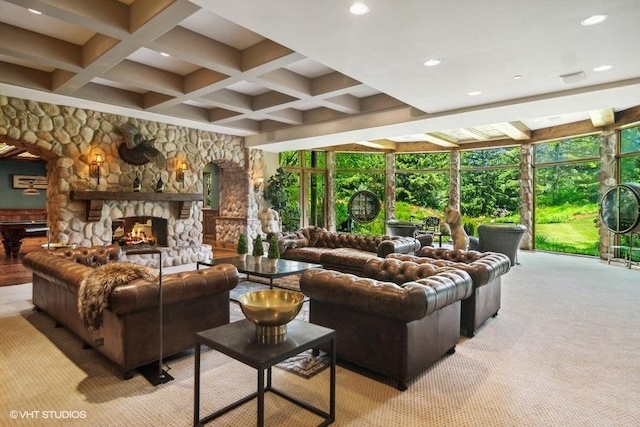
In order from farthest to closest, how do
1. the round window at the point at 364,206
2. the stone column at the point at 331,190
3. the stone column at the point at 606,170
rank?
the stone column at the point at 331,190 < the round window at the point at 364,206 < the stone column at the point at 606,170

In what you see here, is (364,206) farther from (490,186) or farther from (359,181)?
(490,186)

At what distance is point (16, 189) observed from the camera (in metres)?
11.9

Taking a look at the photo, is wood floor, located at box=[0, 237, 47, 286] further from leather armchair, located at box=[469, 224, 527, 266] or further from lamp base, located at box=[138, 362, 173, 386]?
leather armchair, located at box=[469, 224, 527, 266]

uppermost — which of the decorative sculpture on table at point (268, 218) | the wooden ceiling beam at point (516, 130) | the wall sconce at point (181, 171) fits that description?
the wooden ceiling beam at point (516, 130)

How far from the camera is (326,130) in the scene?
7516mm

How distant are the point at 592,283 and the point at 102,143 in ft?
29.5

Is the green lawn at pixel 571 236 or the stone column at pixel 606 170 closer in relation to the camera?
the stone column at pixel 606 170

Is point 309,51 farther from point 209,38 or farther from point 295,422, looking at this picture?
point 295,422

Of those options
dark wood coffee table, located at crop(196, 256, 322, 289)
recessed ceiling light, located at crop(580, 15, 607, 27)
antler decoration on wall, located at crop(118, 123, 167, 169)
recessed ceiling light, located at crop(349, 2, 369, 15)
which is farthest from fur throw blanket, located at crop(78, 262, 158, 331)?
antler decoration on wall, located at crop(118, 123, 167, 169)

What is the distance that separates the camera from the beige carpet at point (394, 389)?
2285 millimetres
